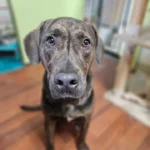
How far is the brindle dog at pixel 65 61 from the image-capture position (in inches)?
33.8

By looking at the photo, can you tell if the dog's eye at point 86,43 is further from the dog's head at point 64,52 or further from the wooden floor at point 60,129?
the wooden floor at point 60,129

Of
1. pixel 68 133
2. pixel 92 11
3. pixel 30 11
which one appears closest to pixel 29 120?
pixel 68 133

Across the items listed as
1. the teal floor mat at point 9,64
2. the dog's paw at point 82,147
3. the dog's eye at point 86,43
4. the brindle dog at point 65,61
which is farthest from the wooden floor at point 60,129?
the dog's eye at point 86,43

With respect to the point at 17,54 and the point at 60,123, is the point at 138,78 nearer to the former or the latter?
the point at 60,123

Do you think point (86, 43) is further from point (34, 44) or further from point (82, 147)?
point (82, 147)

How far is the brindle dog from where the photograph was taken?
86cm

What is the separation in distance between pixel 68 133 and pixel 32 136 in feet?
0.93

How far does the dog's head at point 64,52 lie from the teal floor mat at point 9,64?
1.34 m

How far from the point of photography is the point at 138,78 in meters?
2.27

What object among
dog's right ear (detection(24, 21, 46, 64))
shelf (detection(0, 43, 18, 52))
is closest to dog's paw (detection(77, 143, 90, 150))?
dog's right ear (detection(24, 21, 46, 64))

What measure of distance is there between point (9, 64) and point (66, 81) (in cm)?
181

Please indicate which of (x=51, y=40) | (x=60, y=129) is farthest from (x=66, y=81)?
(x=60, y=129)

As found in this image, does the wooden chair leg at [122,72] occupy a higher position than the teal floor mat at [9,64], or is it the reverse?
the wooden chair leg at [122,72]

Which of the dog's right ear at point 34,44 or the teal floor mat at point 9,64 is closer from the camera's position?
the dog's right ear at point 34,44
